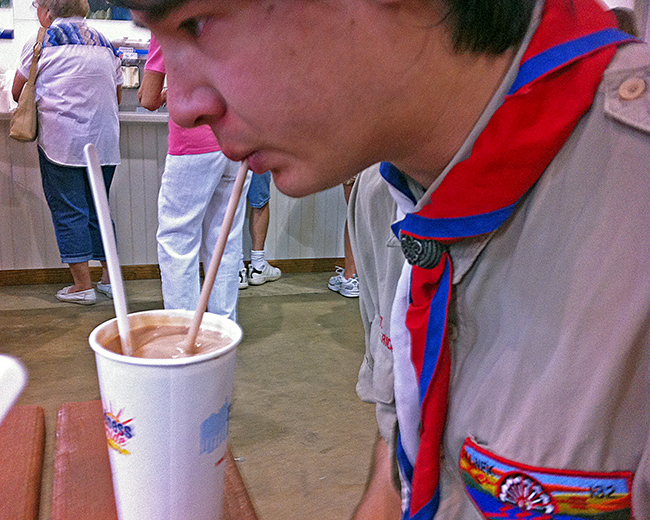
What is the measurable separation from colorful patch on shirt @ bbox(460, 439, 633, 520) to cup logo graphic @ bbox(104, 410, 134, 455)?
0.36m

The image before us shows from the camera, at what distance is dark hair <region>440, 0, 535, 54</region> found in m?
0.50

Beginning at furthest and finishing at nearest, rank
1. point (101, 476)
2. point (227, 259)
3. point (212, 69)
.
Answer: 1. point (227, 259)
2. point (101, 476)
3. point (212, 69)


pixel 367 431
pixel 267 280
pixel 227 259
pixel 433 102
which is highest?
pixel 433 102

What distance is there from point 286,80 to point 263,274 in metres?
3.52

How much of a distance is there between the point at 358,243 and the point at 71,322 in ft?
8.45

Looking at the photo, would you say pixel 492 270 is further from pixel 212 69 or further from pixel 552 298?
pixel 212 69

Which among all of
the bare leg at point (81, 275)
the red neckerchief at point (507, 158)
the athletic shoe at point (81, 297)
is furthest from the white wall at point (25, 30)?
the red neckerchief at point (507, 158)

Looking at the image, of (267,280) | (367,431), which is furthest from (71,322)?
(367,431)

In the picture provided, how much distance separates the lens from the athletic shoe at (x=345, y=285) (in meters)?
3.67

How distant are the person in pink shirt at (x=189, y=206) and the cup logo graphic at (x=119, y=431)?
166 centimetres

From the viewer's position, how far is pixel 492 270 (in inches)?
21.4

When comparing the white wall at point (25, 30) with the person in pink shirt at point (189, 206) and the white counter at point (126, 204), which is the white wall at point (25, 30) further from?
the person in pink shirt at point (189, 206)

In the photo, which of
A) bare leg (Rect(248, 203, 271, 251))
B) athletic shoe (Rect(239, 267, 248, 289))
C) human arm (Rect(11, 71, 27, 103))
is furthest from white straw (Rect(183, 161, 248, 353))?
bare leg (Rect(248, 203, 271, 251))

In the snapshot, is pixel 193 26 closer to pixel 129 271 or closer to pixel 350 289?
pixel 350 289
